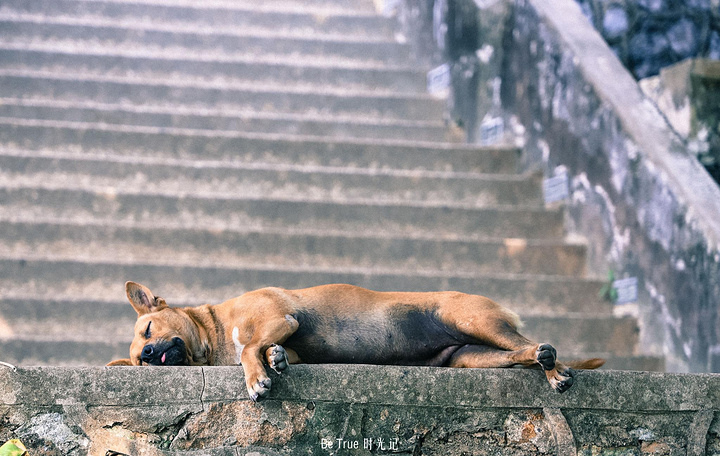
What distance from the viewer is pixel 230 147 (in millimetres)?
6070

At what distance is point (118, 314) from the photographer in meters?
4.75

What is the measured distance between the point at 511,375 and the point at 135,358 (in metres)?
1.47

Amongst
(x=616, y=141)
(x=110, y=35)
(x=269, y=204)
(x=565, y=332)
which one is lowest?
(x=565, y=332)

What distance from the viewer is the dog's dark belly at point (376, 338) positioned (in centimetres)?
328

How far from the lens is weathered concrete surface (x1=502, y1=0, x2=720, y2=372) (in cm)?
457

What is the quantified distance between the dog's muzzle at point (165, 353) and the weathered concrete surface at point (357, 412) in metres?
0.51

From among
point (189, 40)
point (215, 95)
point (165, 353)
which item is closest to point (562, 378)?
point (165, 353)

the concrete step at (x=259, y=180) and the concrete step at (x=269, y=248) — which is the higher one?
the concrete step at (x=259, y=180)

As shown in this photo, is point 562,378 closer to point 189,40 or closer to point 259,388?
point 259,388

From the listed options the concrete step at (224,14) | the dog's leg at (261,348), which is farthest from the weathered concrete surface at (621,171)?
the dog's leg at (261,348)

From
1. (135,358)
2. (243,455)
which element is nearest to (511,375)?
(243,455)

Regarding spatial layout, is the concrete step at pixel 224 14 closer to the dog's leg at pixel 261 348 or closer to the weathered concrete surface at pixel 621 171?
the weathered concrete surface at pixel 621 171

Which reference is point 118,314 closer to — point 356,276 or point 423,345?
point 356,276

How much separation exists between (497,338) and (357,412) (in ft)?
2.16
